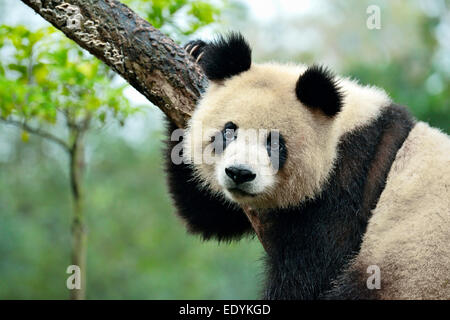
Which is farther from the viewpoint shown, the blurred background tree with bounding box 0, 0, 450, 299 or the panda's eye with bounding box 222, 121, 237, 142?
the blurred background tree with bounding box 0, 0, 450, 299

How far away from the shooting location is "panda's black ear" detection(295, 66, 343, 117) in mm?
5117

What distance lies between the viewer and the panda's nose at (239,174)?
4.67 metres

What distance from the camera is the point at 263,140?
4.97m

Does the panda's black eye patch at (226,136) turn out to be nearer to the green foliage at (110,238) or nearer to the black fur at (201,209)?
the black fur at (201,209)

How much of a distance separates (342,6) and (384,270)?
48109 millimetres

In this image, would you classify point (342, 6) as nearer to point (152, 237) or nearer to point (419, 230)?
point (152, 237)

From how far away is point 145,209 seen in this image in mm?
22141

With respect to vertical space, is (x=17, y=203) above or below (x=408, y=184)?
above

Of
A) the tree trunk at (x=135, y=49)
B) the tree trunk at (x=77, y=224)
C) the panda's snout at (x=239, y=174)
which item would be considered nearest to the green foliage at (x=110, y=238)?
the tree trunk at (x=77, y=224)

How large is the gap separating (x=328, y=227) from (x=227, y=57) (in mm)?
1903

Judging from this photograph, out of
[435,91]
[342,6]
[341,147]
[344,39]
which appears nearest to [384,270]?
[341,147]
